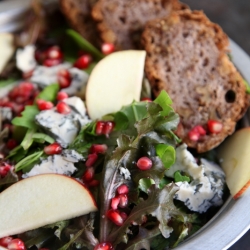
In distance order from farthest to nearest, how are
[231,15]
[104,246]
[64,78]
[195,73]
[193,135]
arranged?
[231,15] → [64,78] → [195,73] → [193,135] → [104,246]

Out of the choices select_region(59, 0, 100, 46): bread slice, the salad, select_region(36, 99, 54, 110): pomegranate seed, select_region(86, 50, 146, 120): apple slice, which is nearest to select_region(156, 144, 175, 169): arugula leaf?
the salad

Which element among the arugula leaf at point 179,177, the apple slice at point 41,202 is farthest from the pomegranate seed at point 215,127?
the apple slice at point 41,202

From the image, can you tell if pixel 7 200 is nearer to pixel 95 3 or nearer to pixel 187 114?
pixel 187 114

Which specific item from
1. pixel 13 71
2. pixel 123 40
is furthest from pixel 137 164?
pixel 13 71

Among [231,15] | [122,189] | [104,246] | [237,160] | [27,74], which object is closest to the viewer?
[104,246]

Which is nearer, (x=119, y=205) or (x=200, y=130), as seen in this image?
(x=119, y=205)

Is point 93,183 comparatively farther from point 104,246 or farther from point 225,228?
point 225,228

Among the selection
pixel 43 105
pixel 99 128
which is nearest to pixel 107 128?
pixel 99 128

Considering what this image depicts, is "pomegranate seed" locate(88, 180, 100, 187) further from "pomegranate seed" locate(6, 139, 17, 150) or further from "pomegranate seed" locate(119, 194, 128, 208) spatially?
"pomegranate seed" locate(6, 139, 17, 150)
